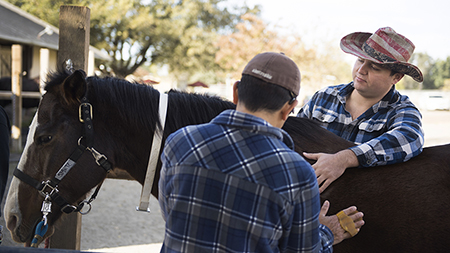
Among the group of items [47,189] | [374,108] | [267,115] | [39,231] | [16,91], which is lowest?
[16,91]

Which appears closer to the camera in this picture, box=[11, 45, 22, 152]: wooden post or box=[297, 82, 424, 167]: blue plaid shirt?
box=[297, 82, 424, 167]: blue plaid shirt

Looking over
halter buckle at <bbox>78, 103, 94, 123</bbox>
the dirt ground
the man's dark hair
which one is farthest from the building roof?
the man's dark hair

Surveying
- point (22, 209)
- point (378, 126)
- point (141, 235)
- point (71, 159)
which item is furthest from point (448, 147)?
point (141, 235)

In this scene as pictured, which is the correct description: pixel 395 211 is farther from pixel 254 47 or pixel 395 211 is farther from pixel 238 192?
pixel 254 47

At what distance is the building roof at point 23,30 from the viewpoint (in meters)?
12.8

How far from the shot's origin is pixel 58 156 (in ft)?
5.91

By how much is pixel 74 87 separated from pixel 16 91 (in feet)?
24.3

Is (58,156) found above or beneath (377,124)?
beneath

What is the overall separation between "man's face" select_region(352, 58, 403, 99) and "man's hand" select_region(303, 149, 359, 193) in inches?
26.7

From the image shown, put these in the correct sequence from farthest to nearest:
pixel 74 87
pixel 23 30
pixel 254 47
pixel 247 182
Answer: pixel 254 47
pixel 23 30
pixel 74 87
pixel 247 182

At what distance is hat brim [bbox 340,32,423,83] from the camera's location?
7.61 feet

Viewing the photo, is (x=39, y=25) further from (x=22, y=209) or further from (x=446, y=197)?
(x=446, y=197)

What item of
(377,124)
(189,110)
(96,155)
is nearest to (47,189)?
(96,155)

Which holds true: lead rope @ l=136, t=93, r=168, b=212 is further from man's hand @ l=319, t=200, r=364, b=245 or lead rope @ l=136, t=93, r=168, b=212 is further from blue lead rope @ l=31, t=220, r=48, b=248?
man's hand @ l=319, t=200, r=364, b=245
